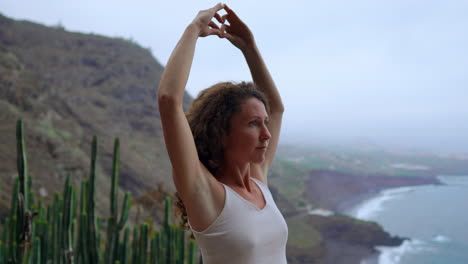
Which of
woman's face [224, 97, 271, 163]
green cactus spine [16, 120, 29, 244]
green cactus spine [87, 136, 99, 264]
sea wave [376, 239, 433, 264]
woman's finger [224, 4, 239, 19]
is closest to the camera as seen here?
woman's face [224, 97, 271, 163]

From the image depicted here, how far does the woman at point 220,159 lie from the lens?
0.63m

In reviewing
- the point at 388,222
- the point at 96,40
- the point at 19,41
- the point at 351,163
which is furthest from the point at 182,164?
the point at 96,40

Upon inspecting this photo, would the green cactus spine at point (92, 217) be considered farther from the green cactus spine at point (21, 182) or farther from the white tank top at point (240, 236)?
the white tank top at point (240, 236)

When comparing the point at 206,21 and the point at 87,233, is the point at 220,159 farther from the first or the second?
the point at 87,233

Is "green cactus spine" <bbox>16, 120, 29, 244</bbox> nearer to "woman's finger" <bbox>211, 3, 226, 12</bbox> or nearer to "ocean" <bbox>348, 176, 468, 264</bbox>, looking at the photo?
"woman's finger" <bbox>211, 3, 226, 12</bbox>

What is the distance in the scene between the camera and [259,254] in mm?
668

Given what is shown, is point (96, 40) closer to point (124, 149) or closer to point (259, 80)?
point (124, 149)

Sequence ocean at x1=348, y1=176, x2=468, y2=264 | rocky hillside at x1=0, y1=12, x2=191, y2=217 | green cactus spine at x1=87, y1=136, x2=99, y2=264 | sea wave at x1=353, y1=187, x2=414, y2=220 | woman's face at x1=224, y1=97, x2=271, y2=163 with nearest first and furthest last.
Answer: woman's face at x1=224, y1=97, x2=271, y2=163
green cactus spine at x1=87, y1=136, x2=99, y2=264
ocean at x1=348, y1=176, x2=468, y2=264
sea wave at x1=353, y1=187, x2=414, y2=220
rocky hillside at x1=0, y1=12, x2=191, y2=217

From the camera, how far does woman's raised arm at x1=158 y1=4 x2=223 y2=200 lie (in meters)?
0.62

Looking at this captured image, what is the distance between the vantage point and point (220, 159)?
755 millimetres

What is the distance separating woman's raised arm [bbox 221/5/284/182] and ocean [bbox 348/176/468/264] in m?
1.52

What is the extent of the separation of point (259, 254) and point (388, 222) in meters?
2.22

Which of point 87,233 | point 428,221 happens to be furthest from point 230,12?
Result: point 428,221

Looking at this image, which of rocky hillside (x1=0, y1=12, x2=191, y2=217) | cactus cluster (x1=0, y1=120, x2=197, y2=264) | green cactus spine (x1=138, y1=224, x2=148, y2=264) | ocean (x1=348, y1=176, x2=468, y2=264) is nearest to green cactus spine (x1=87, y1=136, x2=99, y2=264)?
cactus cluster (x1=0, y1=120, x2=197, y2=264)
